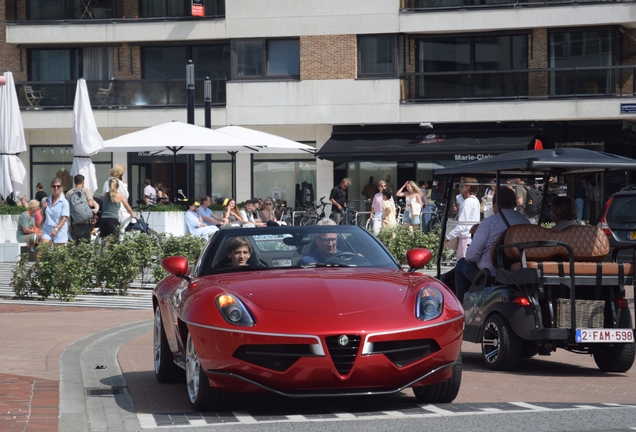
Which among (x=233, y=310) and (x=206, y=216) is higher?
(x=233, y=310)

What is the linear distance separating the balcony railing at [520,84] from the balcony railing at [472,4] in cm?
216

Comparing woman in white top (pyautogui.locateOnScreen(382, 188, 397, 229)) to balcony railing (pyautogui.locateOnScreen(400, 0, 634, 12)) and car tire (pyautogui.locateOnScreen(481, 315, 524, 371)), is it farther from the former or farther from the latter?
car tire (pyautogui.locateOnScreen(481, 315, 524, 371))

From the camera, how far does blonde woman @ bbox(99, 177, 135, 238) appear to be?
66.2 ft

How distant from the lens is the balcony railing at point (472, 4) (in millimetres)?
36656

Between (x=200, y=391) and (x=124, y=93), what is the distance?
33.9 metres

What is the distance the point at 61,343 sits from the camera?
11500 millimetres

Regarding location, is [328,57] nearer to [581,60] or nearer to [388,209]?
[581,60]

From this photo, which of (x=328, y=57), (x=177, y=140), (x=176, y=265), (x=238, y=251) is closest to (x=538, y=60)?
(x=328, y=57)

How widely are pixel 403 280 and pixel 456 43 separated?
3228cm

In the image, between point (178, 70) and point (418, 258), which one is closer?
point (418, 258)

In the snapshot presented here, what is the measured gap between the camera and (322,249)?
844 cm

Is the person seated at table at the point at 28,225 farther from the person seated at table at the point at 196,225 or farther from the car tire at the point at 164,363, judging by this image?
the car tire at the point at 164,363

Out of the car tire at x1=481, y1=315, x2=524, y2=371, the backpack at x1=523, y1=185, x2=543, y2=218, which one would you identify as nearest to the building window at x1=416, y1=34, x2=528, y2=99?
the backpack at x1=523, y1=185, x2=543, y2=218

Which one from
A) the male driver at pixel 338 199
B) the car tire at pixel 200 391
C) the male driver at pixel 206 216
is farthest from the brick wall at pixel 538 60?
the car tire at pixel 200 391
